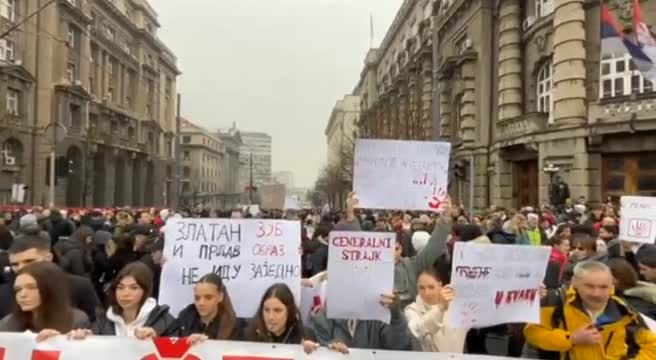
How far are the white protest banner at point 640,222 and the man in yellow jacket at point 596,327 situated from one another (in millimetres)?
3877

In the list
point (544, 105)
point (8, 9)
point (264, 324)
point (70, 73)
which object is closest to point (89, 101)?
point (70, 73)

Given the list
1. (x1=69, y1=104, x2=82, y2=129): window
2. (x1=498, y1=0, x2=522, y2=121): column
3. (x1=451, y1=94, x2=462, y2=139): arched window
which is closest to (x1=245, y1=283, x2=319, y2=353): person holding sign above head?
(x1=498, y1=0, x2=522, y2=121): column

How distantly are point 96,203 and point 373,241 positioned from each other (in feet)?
211

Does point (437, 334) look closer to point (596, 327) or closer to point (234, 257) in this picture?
point (596, 327)

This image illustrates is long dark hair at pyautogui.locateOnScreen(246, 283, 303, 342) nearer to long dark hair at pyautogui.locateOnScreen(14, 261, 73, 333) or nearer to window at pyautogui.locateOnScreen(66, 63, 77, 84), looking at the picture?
long dark hair at pyautogui.locateOnScreen(14, 261, 73, 333)

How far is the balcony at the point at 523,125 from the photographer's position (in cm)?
2555

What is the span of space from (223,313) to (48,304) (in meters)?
1.17

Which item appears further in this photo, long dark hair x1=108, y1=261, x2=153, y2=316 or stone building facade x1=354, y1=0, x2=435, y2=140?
stone building facade x1=354, y1=0, x2=435, y2=140

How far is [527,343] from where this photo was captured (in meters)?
4.51

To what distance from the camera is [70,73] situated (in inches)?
2205

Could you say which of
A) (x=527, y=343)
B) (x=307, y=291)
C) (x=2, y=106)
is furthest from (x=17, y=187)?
(x=527, y=343)

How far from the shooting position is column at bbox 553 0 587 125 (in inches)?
930

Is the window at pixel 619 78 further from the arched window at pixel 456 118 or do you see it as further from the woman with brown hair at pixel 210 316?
the woman with brown hair at pixel 210 316

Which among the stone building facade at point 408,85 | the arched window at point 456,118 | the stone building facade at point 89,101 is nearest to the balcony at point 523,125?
the stone building facade at point 408,85
